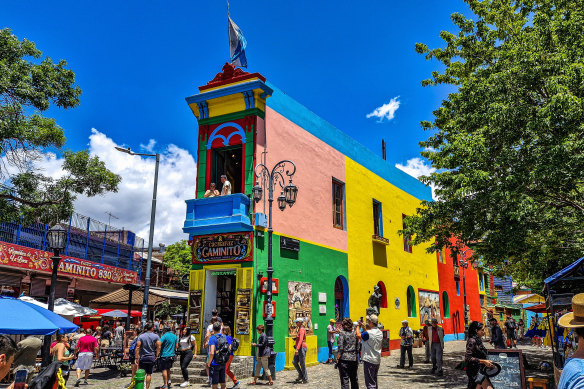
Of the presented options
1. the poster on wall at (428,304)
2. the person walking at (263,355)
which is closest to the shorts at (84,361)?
the person walking at (263,355)

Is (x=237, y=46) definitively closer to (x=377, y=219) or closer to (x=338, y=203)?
(x=338, y=203)

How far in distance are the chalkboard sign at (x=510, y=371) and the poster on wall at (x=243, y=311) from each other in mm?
7499

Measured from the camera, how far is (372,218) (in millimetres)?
22219

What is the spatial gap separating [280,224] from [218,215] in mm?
2256

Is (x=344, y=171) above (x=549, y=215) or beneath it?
above

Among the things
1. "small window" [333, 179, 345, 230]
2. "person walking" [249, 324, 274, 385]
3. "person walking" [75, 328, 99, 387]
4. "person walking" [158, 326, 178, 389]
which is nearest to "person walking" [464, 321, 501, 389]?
"person walking" [249, 324, 274, 385]

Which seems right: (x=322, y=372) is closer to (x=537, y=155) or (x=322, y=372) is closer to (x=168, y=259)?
(x=537, y=155)

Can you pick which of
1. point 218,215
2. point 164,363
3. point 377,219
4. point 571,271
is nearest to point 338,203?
point 377,219

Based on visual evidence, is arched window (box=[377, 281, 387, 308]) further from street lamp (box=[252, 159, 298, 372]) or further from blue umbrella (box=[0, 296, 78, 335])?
blue umbrella (box=[0, 296, 78, 335])

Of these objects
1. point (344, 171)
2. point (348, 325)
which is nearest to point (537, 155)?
point (348, 325)

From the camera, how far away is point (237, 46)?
17.5m

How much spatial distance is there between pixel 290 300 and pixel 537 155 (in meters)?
9.01

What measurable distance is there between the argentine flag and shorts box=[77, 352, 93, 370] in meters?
11.4

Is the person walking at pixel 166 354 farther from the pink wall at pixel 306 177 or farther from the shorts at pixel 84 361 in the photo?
the pink wall at pixel 306 177
